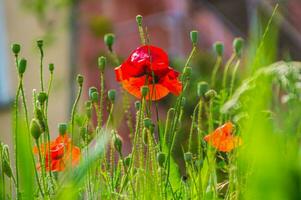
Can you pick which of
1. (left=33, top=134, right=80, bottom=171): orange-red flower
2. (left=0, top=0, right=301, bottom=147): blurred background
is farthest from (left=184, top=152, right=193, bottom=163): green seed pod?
(left=0, top=0, right=301, bottom=147): blurred background

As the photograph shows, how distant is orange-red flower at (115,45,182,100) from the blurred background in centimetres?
734

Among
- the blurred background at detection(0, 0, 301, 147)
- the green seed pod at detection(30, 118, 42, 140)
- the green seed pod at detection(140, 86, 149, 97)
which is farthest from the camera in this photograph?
the blurred background at detection(0, 0, 301, 147)

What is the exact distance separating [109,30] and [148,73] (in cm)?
837

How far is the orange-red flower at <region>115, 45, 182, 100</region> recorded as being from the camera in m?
1.37

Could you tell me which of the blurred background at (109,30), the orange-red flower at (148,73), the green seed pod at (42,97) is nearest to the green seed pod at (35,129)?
the green seed pod at (42,97)

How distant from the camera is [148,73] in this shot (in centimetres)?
138

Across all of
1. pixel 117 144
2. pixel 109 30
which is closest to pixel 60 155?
pixel 117 144

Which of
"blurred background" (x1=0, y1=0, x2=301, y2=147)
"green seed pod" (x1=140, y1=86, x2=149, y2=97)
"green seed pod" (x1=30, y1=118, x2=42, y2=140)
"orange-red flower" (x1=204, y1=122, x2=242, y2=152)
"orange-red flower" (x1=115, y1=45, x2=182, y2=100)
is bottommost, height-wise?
"orange-red flower" (x1=204, y1=122, x2=242, y2=152)

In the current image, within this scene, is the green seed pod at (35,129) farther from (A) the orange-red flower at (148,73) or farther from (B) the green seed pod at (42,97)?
(A) the orange-red flower at (148,73)

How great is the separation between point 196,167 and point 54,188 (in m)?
0.24

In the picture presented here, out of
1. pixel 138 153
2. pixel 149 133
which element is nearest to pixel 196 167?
pixel 138 153

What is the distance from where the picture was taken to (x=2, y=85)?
9.62 metres

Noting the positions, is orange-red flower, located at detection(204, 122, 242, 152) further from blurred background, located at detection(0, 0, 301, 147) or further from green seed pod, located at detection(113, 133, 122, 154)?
blurred background, located at detection(0, 0, 301, 147)

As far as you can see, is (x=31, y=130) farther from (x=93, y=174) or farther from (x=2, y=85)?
(x=2, y=85)
